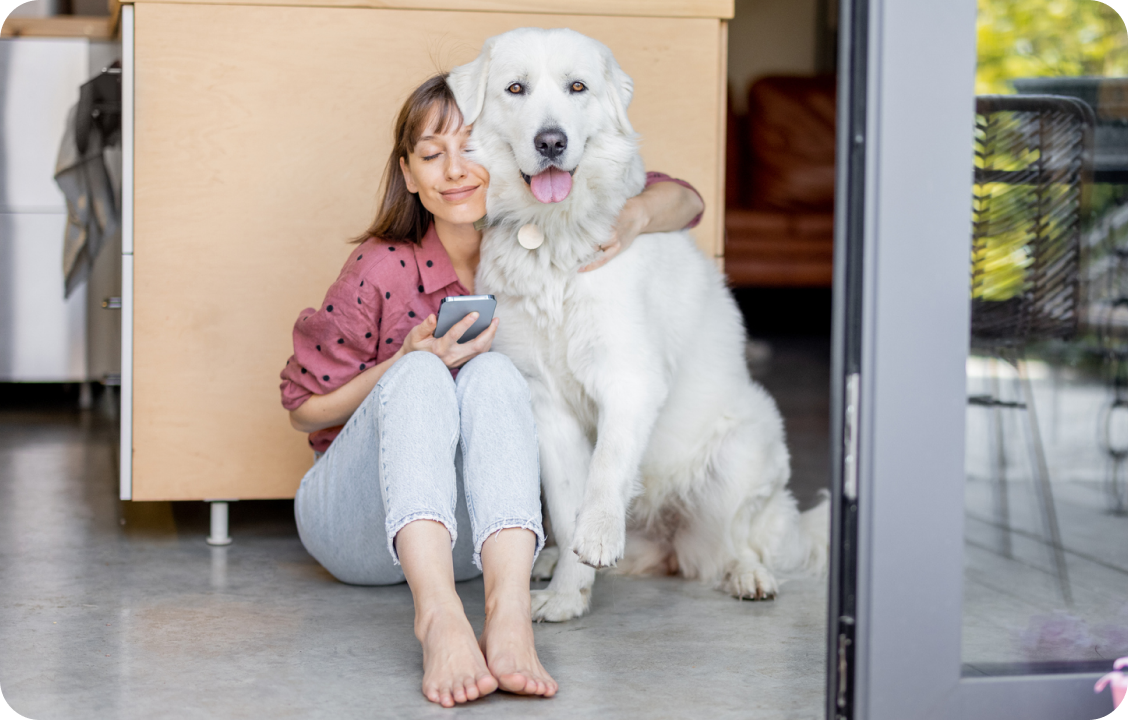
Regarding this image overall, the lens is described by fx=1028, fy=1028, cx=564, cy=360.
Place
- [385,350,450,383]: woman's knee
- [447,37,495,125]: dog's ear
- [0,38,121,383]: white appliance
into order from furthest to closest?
[0,38,121,383]: white appliance
[447,37,495,125]: dog's ear
[385,350,450,383]: woman's knee

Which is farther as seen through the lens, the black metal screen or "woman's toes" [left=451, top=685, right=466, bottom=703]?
"woman's toes" [left=451, top=685, right=466, bottom=703]

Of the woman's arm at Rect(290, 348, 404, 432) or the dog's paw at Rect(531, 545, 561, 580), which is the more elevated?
the woman's arm at Rect(290, 348, 404, 432)

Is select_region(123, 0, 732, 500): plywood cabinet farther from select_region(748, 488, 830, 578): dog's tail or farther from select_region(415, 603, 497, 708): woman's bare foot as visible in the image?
select_region(415, 603, 497, 708): woman's bare foot

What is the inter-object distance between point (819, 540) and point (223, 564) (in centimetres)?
117

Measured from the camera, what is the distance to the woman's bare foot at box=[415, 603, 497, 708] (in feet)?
4.29

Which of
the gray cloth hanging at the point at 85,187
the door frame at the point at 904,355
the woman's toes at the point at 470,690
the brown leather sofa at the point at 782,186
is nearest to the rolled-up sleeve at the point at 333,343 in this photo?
the woman's toes at the point at 470,690

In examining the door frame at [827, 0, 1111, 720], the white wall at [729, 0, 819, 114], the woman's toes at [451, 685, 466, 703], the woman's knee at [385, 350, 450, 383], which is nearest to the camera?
the door frame at [827, 0, 1111, 720]

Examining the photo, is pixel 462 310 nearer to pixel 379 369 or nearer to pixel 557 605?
pixel 379 369

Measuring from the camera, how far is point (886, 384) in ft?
3.59

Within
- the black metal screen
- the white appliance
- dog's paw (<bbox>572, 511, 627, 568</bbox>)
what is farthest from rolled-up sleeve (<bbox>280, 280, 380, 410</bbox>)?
the white appliance

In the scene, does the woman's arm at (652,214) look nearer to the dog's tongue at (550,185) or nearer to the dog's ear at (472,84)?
the dog's tongue at (550,185)

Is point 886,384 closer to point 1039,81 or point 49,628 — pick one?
point 1039,81

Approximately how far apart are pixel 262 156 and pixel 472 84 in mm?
537

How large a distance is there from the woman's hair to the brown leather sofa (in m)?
3.95
